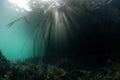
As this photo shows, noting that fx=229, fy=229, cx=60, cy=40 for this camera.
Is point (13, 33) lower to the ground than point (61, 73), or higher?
higher

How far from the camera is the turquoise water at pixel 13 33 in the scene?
21.1 metres

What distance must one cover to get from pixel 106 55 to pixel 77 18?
230 centimetres

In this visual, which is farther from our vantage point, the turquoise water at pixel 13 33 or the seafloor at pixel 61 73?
the turquoise water at pixel 13 33

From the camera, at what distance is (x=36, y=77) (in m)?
9.61

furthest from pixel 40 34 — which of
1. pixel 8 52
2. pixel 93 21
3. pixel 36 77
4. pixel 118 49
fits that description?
pixel 8 52

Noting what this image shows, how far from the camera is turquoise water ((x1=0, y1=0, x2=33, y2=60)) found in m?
21.1

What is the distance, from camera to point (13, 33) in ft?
180

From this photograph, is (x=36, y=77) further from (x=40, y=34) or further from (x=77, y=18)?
(x=77, y=18)

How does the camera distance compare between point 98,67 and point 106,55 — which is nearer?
point 98,67

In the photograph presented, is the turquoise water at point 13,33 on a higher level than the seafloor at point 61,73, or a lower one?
higher

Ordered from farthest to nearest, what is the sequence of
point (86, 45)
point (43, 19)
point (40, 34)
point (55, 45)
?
point (55, 45), point (86, 45), point (40, 34), point (43, 19)

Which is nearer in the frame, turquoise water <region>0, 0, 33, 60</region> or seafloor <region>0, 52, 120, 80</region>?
seafloor <region>0, 52, 120, 80</region>

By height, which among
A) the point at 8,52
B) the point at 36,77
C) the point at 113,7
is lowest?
the point at 36,77

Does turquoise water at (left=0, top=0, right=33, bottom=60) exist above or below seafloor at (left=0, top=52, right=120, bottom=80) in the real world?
above
